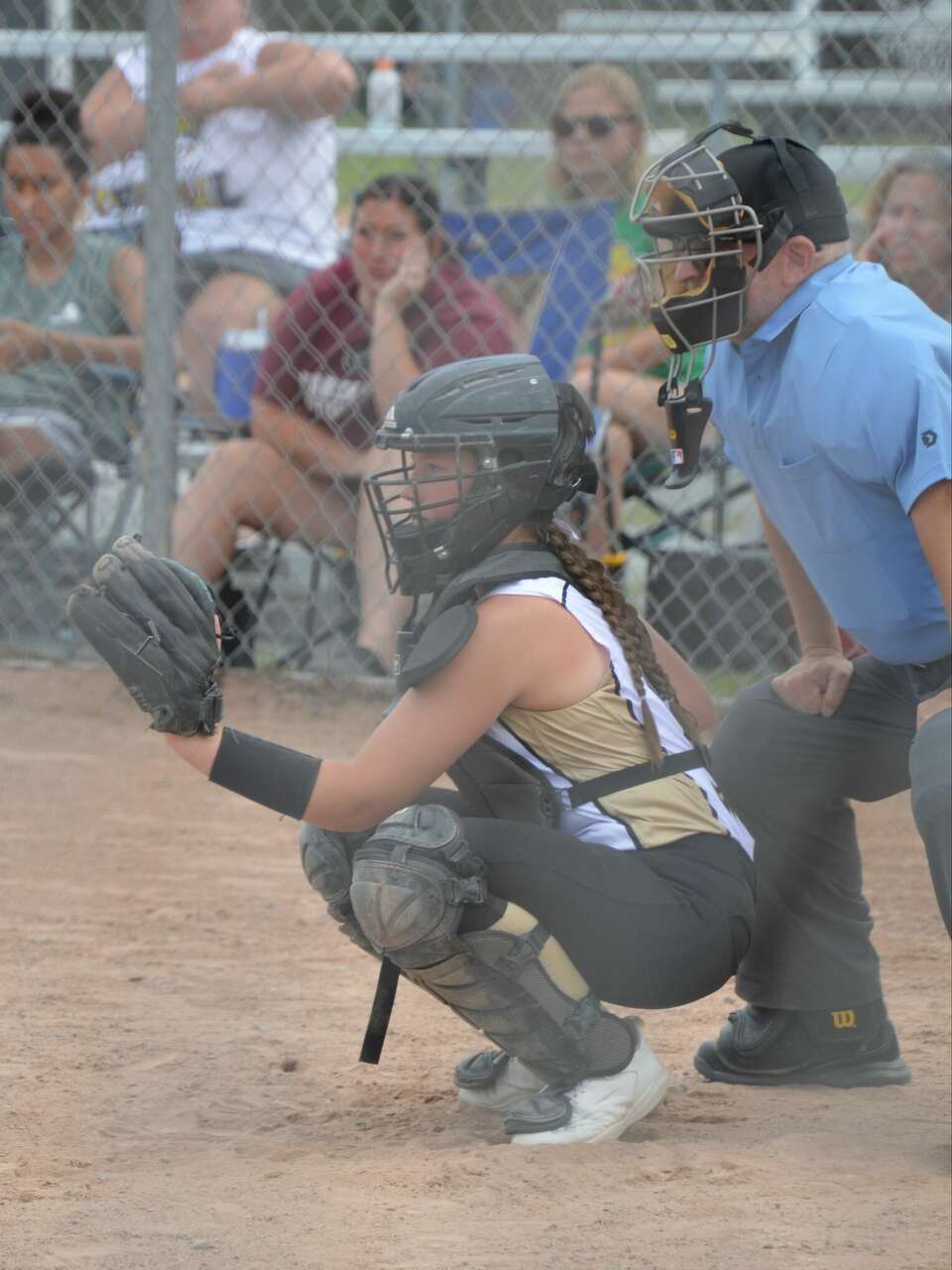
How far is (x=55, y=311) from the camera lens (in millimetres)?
6219

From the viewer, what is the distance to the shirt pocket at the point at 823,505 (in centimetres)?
283

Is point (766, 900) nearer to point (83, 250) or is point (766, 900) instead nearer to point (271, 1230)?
point (271, 1230)

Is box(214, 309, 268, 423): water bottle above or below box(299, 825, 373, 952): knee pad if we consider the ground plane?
above

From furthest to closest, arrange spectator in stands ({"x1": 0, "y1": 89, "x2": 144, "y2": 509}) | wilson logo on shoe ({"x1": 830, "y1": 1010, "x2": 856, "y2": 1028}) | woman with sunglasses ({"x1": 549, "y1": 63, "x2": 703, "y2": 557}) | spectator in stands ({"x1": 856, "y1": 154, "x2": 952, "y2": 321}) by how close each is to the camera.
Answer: spectator in stands ({"x1": 0, "y1": 89, "x2": 144, "y2": 509})
woman with sunglasses ({"x1": 549, "y1": 63, "x2": 703, "y2": 557})
spectator in stands ({"x1": 856, "y1": 154, "x2": 952, "y2": 321})
wilson logo on shoe ({"x1": 830, "y1": 1010, "x2": 856, "y2": 1028})

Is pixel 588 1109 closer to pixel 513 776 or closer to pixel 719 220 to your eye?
pixel 513 776

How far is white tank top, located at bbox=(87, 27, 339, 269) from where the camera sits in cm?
615

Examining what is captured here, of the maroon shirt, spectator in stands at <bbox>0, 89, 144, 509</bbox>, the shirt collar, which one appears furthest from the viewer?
spectator in stands at <bbox>0, 89, 144, 509</bbox>

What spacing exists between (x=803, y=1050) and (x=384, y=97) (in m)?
5.27

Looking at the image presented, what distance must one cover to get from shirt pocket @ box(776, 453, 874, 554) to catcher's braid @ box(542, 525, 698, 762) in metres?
0.33

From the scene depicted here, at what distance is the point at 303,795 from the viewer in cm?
267

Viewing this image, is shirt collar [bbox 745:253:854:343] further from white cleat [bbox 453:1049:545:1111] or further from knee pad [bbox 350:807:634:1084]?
white cleat [bbox 453:1049:545:1111]

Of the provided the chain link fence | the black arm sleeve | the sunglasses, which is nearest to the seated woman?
the black arm sleeve

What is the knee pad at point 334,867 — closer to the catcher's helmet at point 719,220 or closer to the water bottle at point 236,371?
the catcher's helmet at point 719,220

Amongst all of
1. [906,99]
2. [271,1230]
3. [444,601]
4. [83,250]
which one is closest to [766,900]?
[444,601]
